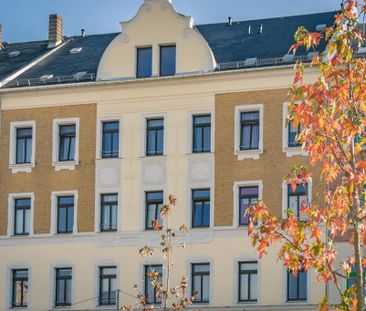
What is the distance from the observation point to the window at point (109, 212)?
43.3 meters

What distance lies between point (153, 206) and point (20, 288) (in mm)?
6215

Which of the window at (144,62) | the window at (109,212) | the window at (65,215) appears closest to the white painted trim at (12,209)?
the window at (65,215)

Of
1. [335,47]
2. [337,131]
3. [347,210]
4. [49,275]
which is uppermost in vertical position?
[335,47]

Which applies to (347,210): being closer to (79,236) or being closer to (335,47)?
(335,47)

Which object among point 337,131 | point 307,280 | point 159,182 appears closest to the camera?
point 337,131

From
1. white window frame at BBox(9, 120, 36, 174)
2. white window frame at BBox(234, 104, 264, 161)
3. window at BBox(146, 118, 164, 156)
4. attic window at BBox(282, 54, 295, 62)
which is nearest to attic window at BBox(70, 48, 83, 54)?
white window frame at BBox(9, 120, 36, 174)

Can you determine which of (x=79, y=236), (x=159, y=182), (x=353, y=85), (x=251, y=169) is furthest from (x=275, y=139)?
(x=353, y=85)

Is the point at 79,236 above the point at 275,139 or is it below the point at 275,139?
below

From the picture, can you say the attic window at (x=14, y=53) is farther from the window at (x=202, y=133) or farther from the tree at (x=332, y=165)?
the tree at (x=332, y=165)

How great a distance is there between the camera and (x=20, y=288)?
4400 centimetres

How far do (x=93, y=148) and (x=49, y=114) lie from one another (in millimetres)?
2405

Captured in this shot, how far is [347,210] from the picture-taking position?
14.6 meters

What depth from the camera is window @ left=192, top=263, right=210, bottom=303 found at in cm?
4141

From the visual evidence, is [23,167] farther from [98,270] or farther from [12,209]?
[98,270]
